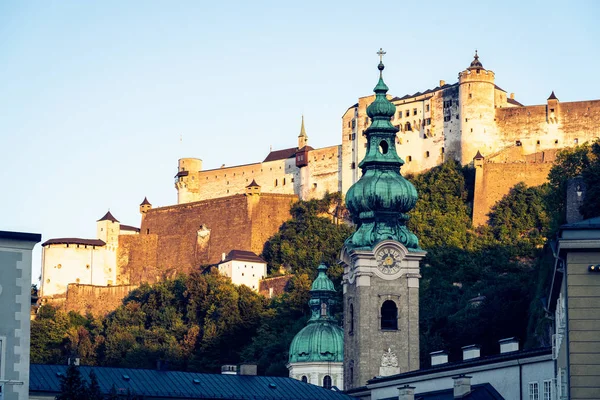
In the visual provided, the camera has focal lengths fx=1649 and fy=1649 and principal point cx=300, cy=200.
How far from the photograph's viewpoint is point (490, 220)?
11150cm

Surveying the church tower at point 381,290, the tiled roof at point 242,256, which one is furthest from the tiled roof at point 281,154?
the church tower at point 381,290

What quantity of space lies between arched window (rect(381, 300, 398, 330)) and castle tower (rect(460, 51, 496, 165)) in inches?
2214

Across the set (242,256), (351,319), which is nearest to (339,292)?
(351,319)

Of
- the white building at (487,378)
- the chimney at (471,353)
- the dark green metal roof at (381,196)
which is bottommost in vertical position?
the white building at (487,378)

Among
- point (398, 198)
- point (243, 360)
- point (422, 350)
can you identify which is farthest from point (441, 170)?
point (398, 198)

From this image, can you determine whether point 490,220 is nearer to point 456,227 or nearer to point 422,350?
point 456,227

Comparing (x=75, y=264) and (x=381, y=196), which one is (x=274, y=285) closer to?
(x=75, y=264)

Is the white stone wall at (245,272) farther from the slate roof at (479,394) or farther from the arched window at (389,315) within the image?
the slate roof at (479,394)

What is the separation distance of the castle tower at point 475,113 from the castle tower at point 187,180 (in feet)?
95.5

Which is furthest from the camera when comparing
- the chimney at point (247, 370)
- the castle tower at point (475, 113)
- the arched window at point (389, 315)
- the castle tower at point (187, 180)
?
the castle tower at point (187, 180)

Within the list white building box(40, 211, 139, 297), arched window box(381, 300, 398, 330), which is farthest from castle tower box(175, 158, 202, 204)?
arched window box(381, 300, 398, 330)

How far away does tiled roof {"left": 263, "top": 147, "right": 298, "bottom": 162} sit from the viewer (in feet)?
445

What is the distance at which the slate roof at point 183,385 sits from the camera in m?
45.8

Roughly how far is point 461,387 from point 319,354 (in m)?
25.4
